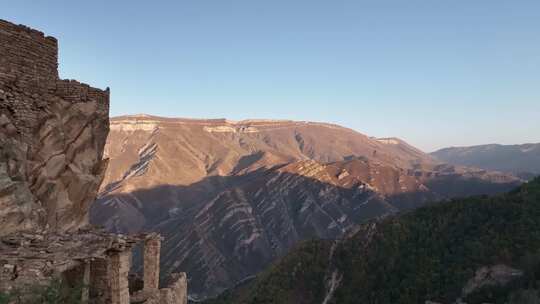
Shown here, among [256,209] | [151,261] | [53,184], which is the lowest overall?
[256,209]

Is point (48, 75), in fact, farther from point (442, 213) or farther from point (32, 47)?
point (442, 213)

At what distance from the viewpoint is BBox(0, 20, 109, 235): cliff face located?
1511 centimetres

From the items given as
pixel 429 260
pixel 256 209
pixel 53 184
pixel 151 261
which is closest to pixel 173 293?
pixel 151 261

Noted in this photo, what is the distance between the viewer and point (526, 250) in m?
40.9

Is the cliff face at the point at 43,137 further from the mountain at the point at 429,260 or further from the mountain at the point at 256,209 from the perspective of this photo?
the mountain at the point at 256,209

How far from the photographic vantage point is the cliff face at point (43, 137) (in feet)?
49.6

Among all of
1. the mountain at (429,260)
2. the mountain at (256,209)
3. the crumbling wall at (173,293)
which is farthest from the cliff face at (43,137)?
the mountain at (256,209)

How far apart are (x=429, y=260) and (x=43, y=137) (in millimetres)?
38702

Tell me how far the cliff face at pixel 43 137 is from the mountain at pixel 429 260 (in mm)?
30300

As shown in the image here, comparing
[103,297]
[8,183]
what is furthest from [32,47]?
[103,297]

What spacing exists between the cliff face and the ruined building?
37mm

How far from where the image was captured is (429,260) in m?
45.2

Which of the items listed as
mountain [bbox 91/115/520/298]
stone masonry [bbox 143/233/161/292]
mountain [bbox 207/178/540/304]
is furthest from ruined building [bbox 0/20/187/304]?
mountain [bbox 91/115/520/298]

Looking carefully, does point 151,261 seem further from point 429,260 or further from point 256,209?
point 256,209
